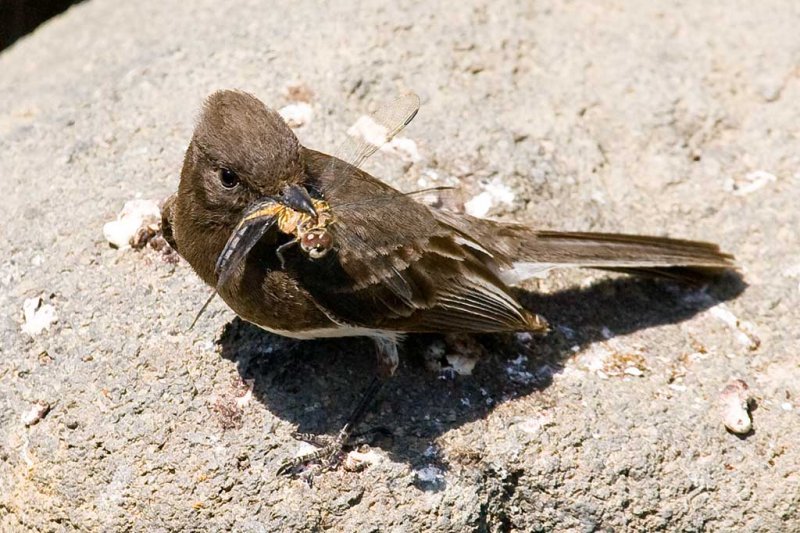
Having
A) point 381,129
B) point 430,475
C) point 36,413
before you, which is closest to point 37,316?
point 36,413

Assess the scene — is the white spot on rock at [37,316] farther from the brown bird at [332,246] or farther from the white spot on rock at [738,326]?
the white spot on rock at [738,326]

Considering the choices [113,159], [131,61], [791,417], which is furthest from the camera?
[131,61]

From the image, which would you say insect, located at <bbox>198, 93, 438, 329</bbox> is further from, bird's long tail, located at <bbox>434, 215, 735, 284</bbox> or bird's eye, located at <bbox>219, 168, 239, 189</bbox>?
bird's long tail, located at <bbox>434, 215, 735, 284</bbox>

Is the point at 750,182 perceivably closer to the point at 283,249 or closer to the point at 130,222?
the point at 283,249

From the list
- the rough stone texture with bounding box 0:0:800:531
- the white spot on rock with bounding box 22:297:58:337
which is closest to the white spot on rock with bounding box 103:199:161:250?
the rough stone texture with bounding box 0:0:800:531

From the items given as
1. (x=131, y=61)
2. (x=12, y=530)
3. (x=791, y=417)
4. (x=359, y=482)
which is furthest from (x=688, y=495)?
→ (x=131, y=61)

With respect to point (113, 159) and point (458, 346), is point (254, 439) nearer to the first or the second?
point (458, 346)
